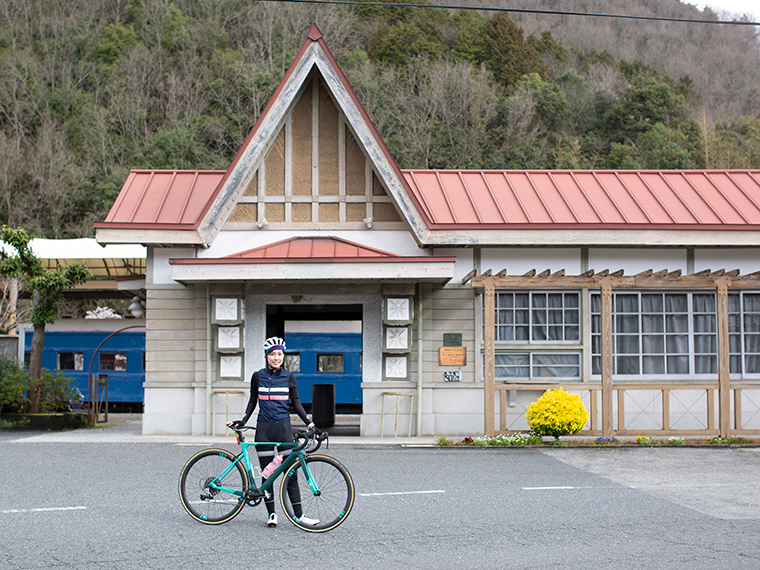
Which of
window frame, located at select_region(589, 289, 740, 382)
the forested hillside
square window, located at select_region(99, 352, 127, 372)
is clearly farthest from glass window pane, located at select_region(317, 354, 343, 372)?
the forested hillside

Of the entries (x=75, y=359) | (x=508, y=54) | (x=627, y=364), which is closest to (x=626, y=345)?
(x=627, y=364)

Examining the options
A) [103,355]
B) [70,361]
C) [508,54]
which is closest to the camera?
[103,355]

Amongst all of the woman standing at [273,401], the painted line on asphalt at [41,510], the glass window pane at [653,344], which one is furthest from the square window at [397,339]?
the painted line on asphalt at [41,510]

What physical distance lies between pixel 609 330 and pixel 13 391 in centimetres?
1232

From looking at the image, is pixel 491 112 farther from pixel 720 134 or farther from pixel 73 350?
pixel 73 350

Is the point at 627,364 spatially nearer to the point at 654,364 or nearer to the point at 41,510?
the point at 654,364

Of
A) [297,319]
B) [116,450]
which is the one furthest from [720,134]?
[116,450]

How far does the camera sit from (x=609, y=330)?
1317 cm

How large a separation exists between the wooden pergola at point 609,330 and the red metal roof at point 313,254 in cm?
140

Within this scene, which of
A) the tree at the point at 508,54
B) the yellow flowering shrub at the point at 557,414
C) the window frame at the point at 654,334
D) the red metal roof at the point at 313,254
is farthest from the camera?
the tree at the point at 508,54

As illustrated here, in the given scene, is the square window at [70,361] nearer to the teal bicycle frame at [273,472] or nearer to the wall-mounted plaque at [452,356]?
the wall-mounted plaque at [452,356]

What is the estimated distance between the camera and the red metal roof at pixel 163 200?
1373 centimetres

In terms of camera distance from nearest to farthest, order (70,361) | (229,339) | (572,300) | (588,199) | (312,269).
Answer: (312,269), (229,339), (572,300), (588,199), (70,361)

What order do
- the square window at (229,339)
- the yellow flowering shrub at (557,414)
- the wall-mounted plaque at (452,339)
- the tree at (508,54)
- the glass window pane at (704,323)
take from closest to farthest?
the yellow flowering shrub at (557,414) < the square window at (229,339) < the wall-mounted plaque at (452,339) < the glass window pane at (704,323) < the tree at (508,54)
